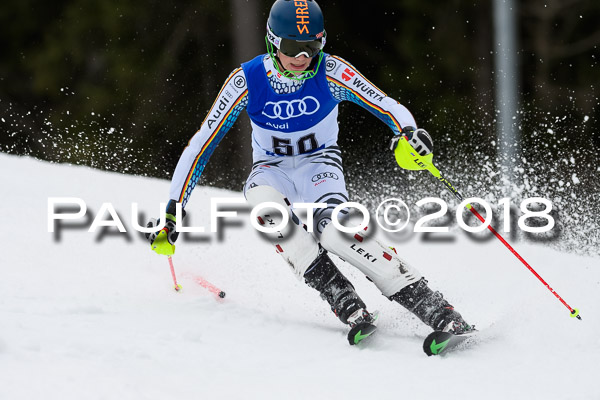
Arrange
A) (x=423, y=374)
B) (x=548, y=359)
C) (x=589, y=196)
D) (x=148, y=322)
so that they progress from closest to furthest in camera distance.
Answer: (x=423, y=374)
(x=548, y=359)
(x=148, y=322)
(x=589, y=196)

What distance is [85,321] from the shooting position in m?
3.88

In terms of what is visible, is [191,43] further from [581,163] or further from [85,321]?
[85,321]

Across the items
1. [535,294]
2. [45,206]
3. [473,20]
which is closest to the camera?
[535,294]

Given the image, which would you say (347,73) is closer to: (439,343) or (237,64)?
(439,343)

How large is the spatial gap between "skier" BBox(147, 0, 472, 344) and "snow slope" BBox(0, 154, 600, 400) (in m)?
0.23

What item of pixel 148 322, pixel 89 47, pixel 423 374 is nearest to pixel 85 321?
pixel 148 322

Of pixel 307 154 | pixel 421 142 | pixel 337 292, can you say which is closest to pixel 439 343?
pixel 337 292

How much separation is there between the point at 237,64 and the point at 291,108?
12101 mm

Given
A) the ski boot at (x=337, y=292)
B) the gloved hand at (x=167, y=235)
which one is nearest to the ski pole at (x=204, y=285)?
the gloved hand at (x=167, y=235)

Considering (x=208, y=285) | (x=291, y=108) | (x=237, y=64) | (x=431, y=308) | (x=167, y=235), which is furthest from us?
(x=237, y=64)

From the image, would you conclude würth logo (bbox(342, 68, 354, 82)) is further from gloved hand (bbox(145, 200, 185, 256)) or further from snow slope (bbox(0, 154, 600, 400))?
snow slope (bbox(0, 154, 600, 400))

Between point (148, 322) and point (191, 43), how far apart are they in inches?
613

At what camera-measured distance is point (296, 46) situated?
13.8 ft

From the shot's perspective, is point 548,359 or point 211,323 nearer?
point 548,359
